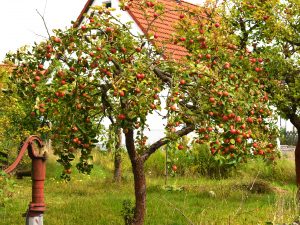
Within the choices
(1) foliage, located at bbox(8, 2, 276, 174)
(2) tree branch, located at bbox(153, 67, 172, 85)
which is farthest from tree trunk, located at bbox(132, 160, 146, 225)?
(2) tree branch, located at bbox(153, 67, 172, 85)

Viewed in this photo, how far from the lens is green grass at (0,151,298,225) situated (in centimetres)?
893

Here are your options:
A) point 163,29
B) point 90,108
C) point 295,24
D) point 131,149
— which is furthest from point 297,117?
point 163,29

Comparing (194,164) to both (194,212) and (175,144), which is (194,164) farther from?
(175,144)

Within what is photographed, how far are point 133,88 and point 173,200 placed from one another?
513 centimetres

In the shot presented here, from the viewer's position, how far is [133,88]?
6.49 m

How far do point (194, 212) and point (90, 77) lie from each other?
3.58 m

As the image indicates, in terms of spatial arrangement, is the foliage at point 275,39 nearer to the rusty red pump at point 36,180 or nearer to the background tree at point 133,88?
the background tree at point 133,88

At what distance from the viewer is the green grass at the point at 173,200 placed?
8930 mm

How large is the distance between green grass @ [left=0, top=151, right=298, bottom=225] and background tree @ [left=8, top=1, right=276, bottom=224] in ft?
3.20

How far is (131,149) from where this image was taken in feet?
26.0

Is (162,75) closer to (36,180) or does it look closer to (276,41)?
(36,180)

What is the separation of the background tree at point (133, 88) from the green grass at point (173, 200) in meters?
0.98

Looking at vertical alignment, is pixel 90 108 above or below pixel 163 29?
below

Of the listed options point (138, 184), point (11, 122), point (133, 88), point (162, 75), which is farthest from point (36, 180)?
point (11, 122)
